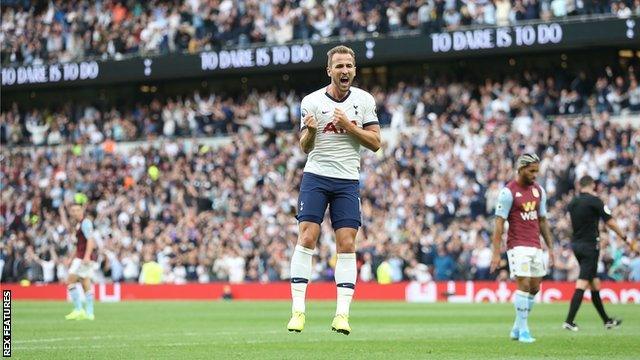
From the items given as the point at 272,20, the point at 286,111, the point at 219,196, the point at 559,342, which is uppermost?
the point at 272,20

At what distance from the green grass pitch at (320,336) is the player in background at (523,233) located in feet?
1.72

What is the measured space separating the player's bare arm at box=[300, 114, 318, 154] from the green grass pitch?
230 centimetres

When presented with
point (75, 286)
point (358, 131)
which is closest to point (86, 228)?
point (75, 286)

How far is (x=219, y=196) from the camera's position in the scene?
40.4 meters

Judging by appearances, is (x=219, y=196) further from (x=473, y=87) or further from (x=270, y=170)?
(x=473, y=87)

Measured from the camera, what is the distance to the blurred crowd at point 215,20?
37938 millimetres

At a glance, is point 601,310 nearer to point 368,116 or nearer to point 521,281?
point 521,281

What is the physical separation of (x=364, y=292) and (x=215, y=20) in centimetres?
1374

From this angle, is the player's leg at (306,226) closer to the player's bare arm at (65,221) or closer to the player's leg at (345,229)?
the player's leg at (345,229)

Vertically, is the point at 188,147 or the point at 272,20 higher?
the point at 272,20

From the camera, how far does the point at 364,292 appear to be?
112 feet

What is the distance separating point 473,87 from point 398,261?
796 cm

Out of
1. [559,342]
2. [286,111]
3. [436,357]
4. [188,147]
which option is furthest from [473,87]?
[436,357]

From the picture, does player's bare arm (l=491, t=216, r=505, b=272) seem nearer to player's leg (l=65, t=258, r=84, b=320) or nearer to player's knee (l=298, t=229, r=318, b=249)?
player's knee (l=298, t=229, r=318, b=249)
